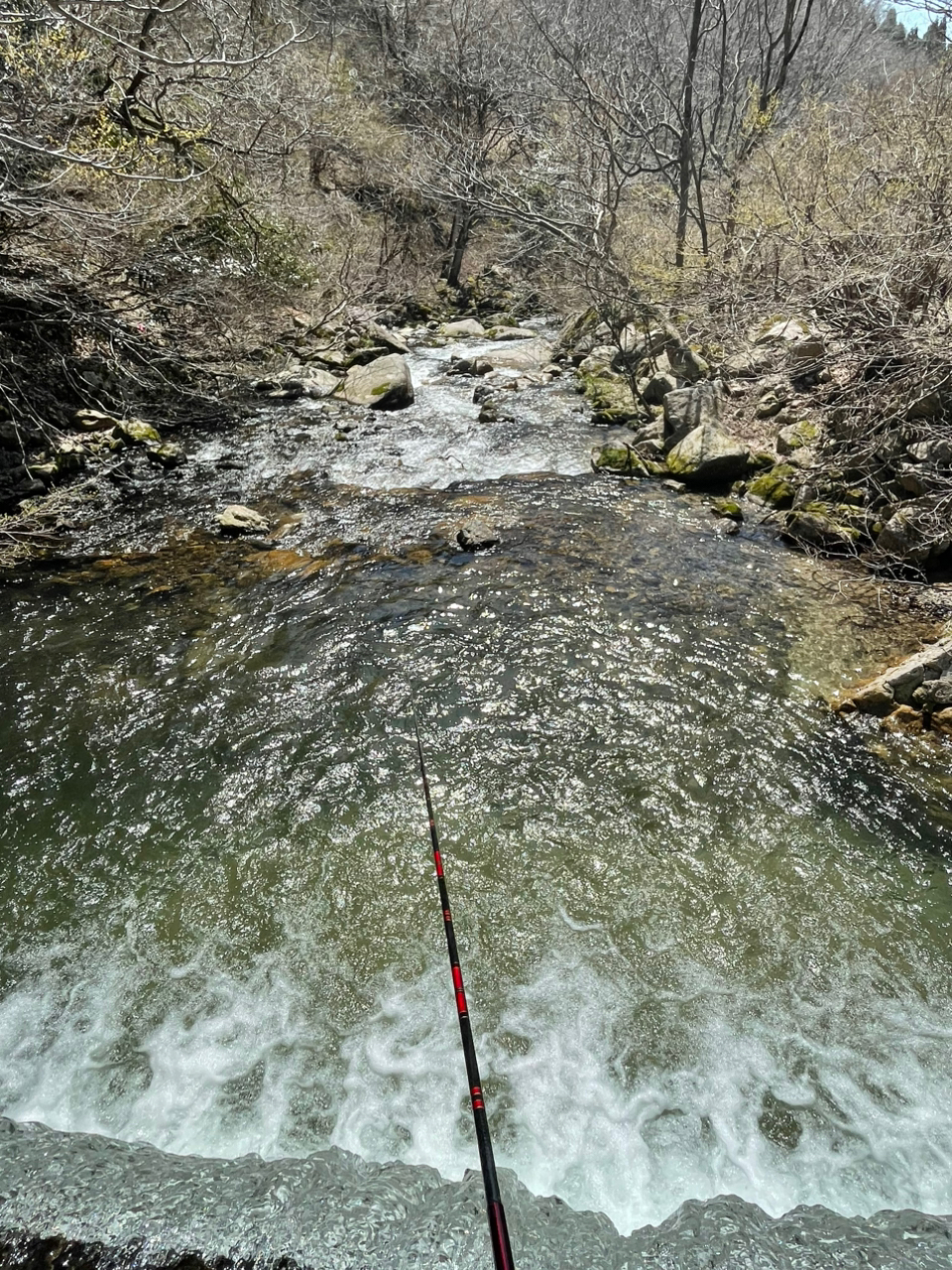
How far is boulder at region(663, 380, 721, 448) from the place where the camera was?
9141 mm

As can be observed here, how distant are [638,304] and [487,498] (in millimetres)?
4872

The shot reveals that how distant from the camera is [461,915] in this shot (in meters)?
3.61

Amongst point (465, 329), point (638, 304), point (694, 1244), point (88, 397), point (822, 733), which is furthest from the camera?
point (465, 329)

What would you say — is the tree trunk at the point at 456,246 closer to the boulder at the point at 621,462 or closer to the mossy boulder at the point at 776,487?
the boulder at the point at 621,462

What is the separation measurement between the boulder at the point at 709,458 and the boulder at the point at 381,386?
200 inches

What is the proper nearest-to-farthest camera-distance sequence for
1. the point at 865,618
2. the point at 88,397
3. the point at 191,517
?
the point at 865,618
the point at 191,517
the point at 88,397

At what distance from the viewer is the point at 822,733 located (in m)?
4.69

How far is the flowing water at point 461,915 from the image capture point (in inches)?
101

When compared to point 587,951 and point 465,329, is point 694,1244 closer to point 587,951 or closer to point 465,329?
point 587,951

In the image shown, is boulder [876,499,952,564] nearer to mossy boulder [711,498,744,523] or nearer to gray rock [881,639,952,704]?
gray rock [881,639,952,704]

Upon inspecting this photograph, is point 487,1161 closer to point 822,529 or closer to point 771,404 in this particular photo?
point 822,529

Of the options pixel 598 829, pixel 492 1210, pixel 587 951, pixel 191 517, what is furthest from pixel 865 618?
pixel 191 517

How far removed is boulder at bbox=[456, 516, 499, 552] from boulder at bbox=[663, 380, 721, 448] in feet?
11.7

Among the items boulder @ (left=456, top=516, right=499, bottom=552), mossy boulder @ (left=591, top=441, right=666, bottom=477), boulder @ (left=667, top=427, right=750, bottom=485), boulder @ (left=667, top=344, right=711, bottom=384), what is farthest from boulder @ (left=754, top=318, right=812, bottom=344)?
boulder @ (left=456, top=516, right=499, bottom=552)
